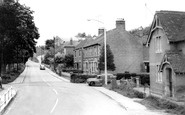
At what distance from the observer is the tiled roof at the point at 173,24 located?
25.8 meters

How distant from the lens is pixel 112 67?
4800 centimetres

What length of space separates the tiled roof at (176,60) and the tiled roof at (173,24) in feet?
4.33

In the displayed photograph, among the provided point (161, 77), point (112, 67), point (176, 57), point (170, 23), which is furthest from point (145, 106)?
point (112, 67)

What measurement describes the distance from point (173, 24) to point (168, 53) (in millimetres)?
3733

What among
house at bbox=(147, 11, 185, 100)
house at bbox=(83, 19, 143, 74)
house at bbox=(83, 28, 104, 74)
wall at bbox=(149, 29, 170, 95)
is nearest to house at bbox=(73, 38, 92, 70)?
house at bbox=(83, 28, 104, 74)

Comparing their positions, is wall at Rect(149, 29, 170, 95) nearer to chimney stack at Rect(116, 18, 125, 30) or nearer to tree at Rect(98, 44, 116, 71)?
tree at Rect(98, 44, 116, 71)

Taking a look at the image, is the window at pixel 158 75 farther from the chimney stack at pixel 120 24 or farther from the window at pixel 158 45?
the chimney stack at pixel 120 24

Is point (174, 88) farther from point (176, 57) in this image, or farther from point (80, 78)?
point (80, 78)

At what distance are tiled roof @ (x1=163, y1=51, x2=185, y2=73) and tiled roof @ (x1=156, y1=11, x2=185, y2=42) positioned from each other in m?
1.32

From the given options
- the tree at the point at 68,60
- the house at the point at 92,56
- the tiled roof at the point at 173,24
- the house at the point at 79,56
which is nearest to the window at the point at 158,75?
the tiled roof at the point at 173,24

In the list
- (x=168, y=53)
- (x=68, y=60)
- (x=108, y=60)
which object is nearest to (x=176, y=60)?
(x=168, y=53)

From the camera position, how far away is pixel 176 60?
24656mm

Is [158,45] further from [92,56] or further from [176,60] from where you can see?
[92,56]

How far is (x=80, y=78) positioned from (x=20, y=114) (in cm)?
2754
